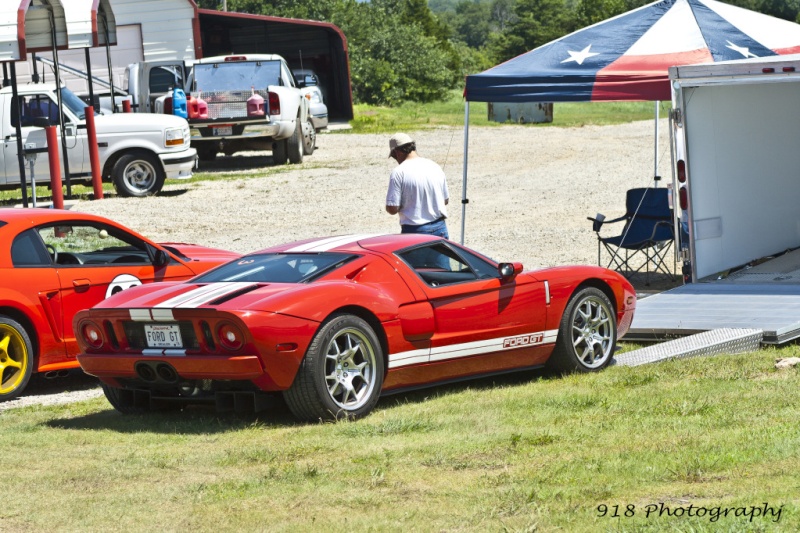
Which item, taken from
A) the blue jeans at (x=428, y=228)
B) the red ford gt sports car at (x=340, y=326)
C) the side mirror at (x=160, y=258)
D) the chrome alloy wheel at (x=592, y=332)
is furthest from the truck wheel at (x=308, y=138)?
the red ford gt sports car at (x=340, y=326)

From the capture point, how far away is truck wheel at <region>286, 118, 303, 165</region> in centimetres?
2558

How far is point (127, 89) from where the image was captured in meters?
28.9

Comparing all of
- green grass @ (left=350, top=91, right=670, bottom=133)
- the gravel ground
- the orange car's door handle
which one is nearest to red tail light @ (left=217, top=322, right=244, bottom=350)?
the orange car's door handle

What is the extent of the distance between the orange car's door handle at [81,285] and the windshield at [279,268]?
1.56 metres

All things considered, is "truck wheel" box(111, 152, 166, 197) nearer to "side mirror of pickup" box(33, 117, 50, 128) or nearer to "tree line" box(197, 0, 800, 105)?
"side mirror of pickup" box(33, 117, 50, 128)

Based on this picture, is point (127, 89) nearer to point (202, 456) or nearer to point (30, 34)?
point (30, 34)

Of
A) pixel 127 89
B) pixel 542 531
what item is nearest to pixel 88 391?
pixel 542 531

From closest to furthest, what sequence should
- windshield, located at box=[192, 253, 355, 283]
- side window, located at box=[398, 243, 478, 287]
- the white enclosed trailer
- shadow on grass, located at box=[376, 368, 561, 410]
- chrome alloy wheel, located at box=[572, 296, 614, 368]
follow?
windshield, located at box=[192, 253, 355, 283]
shadow on grass, located at box=[376, 368, 561, 410]
side window, located at box=[398, 243, 478, 287]
chrome alloy wheel, located at box=[572, 296, 614, 368]
the white enclosed trailer

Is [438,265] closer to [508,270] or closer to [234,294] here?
[508,270]

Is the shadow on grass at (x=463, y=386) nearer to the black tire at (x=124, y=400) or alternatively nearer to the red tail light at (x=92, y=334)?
the black tire at (x=124, y=400)

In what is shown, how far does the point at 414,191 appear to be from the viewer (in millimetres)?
10812

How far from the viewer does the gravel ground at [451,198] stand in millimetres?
17453

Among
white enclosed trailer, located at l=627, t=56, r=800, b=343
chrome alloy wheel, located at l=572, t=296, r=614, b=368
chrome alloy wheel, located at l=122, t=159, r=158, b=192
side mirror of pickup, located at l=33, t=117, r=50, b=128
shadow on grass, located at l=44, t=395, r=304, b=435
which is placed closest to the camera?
shadow on grass, located at l=44, t=395, r=304, b=435

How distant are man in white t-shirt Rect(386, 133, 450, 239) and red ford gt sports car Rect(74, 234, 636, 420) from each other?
2268 mm
